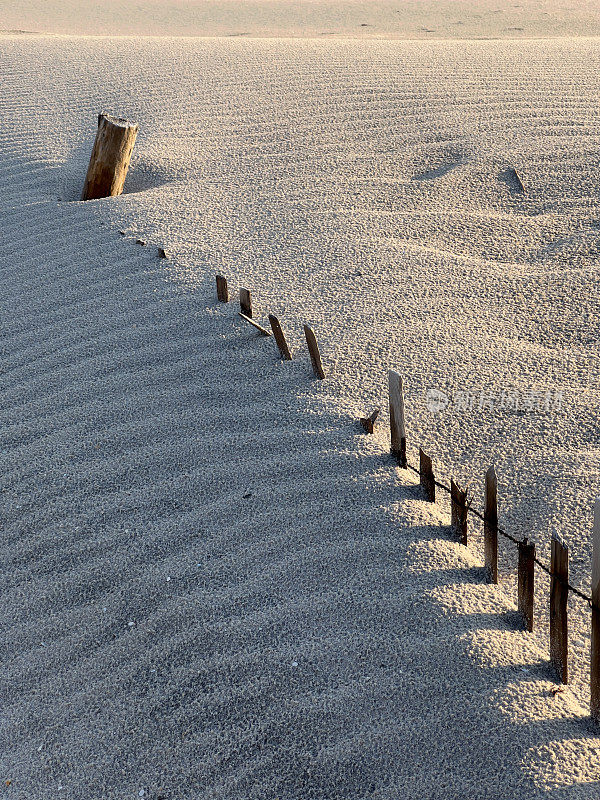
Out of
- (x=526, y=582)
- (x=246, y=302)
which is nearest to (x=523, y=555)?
(x=526, y=582)

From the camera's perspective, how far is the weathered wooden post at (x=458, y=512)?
235 cm

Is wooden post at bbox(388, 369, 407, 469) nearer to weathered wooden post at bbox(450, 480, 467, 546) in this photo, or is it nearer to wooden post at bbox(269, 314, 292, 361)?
weathered wooden post at bbox(450, 480, 467, 546)

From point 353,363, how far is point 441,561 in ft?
3.83

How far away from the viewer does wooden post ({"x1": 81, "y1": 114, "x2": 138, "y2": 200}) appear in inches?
186

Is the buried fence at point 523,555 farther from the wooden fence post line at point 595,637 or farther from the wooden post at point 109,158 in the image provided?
the wooden post at point 109,158

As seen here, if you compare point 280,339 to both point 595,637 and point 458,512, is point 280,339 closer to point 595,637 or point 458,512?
point 458,512

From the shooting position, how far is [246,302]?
11.5ft

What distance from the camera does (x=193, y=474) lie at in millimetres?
2773

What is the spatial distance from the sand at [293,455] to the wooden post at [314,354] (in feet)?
0.27

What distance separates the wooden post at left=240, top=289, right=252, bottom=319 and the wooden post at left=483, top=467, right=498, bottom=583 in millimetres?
1608

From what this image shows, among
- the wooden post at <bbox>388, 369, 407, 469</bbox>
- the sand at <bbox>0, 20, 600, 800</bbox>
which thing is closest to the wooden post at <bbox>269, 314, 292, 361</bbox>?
the sand at <bbox>0, 20, 600, 800</bbox>

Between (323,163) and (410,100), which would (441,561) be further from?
(410,100)

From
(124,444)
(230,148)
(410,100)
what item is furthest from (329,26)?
(124,444)

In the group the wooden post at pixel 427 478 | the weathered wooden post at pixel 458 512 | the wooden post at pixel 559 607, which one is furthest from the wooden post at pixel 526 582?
the wooden post at pixel 427 478
